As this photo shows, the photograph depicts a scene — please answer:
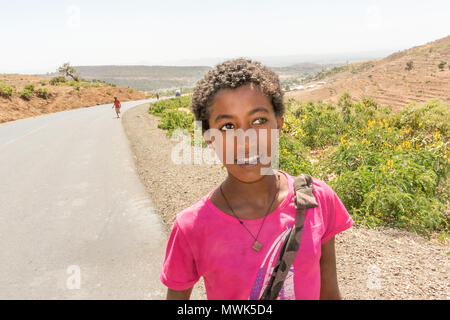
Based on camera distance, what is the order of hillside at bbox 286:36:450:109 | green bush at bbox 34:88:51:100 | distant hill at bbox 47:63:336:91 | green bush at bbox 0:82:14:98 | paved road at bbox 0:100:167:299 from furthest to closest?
distant hill at bbox 47:63:336:91 → hillside at bbox 286:36:450:109 → green bush at bbox 34:88:51:100 → green bush at bbox 0:82:14:98 → paved road at bbox 0:100:167:299

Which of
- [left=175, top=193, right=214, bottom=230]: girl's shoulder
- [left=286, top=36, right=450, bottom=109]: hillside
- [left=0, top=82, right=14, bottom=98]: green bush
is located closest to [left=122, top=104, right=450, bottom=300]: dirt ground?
[left=175, top=193, right=214, bottom=230]: girl's shoulder

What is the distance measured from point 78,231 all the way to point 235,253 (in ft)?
13.4

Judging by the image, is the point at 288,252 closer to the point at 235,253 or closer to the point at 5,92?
the point at 235,253

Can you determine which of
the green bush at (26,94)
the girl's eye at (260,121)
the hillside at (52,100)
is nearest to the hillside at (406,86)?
the hillside at (52,100)

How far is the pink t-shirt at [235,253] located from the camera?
42.3 inches

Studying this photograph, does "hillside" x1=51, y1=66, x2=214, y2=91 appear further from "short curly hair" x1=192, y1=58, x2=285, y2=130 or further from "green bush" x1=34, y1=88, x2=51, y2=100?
"short curly hair" x1=192, y1=58, x2=285, y2=130

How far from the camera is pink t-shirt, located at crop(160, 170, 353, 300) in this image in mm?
1075

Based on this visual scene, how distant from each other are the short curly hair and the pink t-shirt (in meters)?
0.39

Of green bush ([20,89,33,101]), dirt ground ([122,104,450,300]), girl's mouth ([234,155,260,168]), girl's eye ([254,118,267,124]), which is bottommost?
dirt ground ([122,104,450,300])

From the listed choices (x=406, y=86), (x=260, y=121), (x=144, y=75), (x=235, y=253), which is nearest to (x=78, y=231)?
(x=235, y=253)

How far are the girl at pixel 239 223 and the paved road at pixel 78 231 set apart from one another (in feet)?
7.17

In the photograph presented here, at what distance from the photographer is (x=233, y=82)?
1.09 metres

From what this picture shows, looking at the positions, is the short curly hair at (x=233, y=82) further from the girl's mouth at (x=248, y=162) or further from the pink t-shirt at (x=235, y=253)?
the pink t-shirt at (x=235, y=253)
